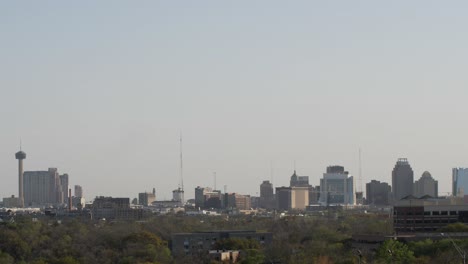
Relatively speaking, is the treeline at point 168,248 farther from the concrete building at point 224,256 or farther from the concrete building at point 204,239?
the concrete building at point 204,239

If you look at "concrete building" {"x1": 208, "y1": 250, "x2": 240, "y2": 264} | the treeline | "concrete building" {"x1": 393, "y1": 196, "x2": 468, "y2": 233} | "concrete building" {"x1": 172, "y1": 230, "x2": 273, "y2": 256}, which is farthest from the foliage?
"concrete building" {"x1": 393, "y1": 196, "x2": 468, "y2": 233}

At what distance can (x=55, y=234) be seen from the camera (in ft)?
470

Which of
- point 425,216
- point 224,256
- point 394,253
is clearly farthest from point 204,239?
point 394,253

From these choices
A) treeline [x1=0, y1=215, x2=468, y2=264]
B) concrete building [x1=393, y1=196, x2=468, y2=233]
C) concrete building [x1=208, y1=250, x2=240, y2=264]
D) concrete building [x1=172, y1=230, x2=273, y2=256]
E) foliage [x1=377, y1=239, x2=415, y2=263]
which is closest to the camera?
foliage [x1=377, y1=239, x2=415, y2=263]

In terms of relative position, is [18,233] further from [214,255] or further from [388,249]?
[388,249]

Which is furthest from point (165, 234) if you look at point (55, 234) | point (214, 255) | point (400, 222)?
point (214, 255)

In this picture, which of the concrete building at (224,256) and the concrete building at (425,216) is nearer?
the concrete building at (224,256)

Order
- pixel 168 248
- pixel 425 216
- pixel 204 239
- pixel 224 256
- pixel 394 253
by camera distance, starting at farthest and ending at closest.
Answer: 1. pixel 425 216
2. pixel 204 239
3. pixel 168 248
4. pixel 224 256
5. pixel 394 253

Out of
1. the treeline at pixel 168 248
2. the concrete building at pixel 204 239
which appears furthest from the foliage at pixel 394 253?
the concrete building at pixel 204 239

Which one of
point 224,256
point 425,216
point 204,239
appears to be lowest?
point 224,256

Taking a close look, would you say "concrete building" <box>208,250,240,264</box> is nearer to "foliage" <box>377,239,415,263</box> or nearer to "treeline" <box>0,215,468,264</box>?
"treeline" <box>0,215,468,264</box>

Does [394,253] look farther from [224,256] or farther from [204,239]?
[204,239]

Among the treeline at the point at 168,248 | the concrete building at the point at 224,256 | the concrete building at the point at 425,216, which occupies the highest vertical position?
the concrete building at the point at 425,216

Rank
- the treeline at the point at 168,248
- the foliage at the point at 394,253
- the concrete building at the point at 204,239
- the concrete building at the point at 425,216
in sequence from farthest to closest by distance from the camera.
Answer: the concrete building at the point at 425,216 < the concrete building at the point at 204,239 < the treeline at the point at 168,248 < the foliage at the point at 394,253
